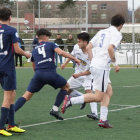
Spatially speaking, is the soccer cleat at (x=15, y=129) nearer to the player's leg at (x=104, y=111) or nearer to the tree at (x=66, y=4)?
the player's leg at (x=104, y=111)

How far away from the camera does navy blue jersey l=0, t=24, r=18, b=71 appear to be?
279 inches

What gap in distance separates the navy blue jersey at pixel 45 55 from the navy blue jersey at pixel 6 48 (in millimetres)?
1025

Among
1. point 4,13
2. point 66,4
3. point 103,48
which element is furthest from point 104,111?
point 66,4

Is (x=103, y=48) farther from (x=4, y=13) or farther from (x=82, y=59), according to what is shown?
(x=4, y=13)

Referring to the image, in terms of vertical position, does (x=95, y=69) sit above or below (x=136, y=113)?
above

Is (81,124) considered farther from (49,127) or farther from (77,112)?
A: (77,112)

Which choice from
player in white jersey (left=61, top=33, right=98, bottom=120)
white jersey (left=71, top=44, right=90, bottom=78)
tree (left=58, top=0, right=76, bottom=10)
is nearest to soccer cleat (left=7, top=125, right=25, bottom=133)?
player in white jersey (left=61, top=33, right=98, bottom=120)

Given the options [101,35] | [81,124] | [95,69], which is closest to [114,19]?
[101,35]

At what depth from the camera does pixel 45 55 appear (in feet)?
26.6

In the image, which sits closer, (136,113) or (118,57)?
(136,113)

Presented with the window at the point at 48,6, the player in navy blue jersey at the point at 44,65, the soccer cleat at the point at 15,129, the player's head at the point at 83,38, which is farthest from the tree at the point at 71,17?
the soccer cleat at the point at 15,129

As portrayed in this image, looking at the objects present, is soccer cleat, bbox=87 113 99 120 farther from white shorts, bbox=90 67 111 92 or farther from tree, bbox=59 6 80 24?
tree, bbox=59 6 80 24

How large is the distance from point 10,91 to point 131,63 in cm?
2100

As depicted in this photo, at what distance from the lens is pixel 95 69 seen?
791 cm
